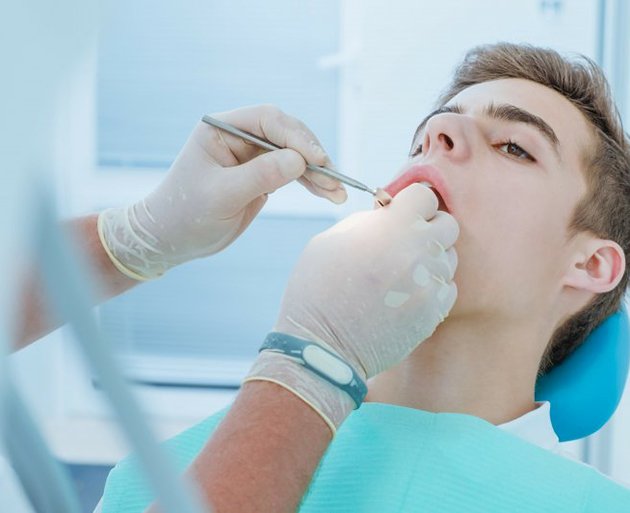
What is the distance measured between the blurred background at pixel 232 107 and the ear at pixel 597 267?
1509 mm

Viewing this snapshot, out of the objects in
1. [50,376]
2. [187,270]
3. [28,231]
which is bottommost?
[50,376]

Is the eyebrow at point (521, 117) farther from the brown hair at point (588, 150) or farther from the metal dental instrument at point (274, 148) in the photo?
the metal dental instrument at point (274, 148)

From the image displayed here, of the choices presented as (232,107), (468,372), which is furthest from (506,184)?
(232,107)

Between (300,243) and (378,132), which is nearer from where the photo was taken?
(378,132)

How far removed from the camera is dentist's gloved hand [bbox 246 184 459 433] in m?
0.97

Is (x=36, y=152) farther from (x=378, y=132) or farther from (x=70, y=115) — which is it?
(x=378, y=132)

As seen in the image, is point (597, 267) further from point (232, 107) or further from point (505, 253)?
point (232, 107)

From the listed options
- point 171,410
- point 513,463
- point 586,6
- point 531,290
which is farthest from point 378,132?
point 513,463

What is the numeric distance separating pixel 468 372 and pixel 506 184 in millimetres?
318

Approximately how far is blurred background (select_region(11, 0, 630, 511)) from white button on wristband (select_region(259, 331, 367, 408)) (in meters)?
2.02

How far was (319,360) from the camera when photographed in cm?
96

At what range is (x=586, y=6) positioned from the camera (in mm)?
2971

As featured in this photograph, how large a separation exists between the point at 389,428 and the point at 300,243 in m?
2.09

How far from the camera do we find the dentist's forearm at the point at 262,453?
0.88m
